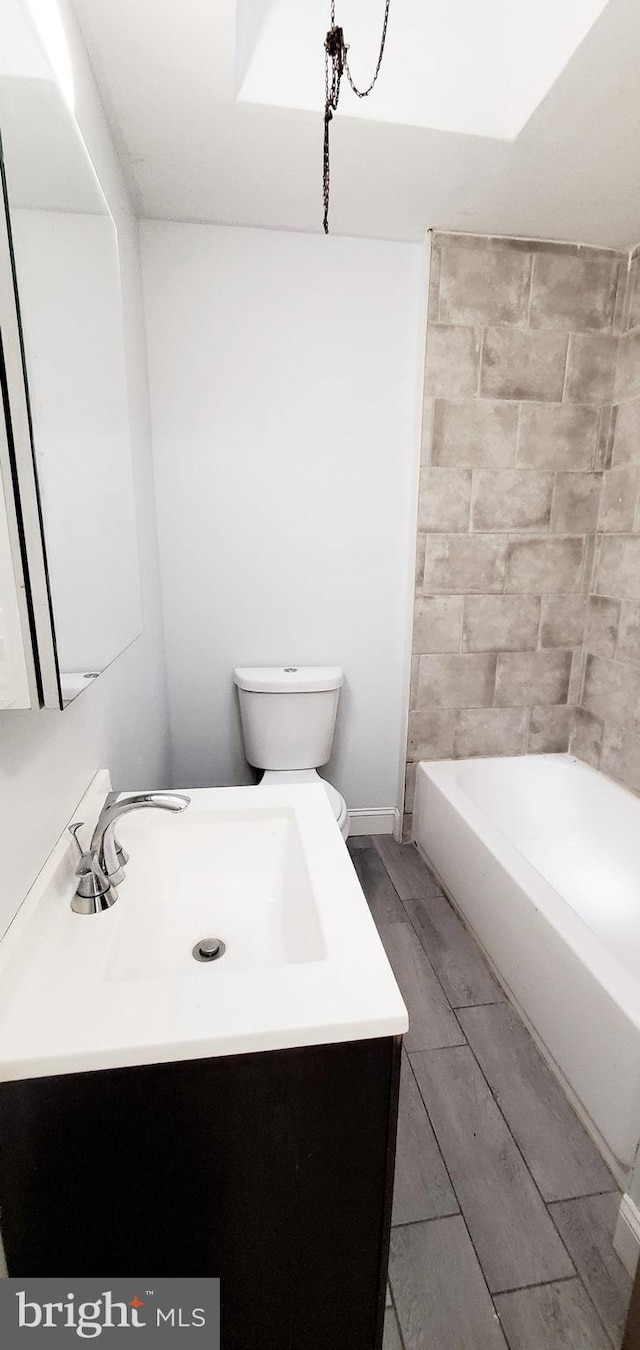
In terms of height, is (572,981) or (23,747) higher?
(23,747)

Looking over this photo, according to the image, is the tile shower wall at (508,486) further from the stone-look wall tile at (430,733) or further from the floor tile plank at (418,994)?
the floor tile plank at (418,994)

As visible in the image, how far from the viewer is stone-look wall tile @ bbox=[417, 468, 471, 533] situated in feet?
6.96

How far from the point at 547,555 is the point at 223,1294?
225cm

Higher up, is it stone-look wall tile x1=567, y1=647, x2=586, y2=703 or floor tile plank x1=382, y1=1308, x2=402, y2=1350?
stone-look wall tile x1=567, y1=647, x2=586, y2=703

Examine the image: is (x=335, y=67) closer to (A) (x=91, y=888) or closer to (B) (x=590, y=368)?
(B) (x=590, y=368)

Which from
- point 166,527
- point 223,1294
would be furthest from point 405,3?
point 223,1294

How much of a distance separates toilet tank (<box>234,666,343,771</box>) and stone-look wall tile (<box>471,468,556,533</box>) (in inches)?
32.5

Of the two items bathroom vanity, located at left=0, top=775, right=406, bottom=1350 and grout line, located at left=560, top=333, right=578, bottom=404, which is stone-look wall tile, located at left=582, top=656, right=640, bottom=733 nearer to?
grout line, located at left=560, top=333, right=578, bottom=404

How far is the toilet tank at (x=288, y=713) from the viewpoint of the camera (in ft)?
6.96

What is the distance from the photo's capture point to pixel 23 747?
0.79 m

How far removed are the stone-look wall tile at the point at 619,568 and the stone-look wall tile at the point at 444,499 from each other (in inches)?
22.5

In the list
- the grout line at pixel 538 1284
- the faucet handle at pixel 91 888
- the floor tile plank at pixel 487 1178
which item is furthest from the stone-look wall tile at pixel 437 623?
the grout line at pixel 538 1284

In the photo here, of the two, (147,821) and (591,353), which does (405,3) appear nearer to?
(591,353)

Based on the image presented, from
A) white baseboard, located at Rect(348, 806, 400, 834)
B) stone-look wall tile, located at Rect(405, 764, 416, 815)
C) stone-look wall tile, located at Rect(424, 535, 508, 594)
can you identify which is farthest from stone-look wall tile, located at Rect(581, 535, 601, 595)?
white baseboard, located at Rect(348, 806, 400, 834)
